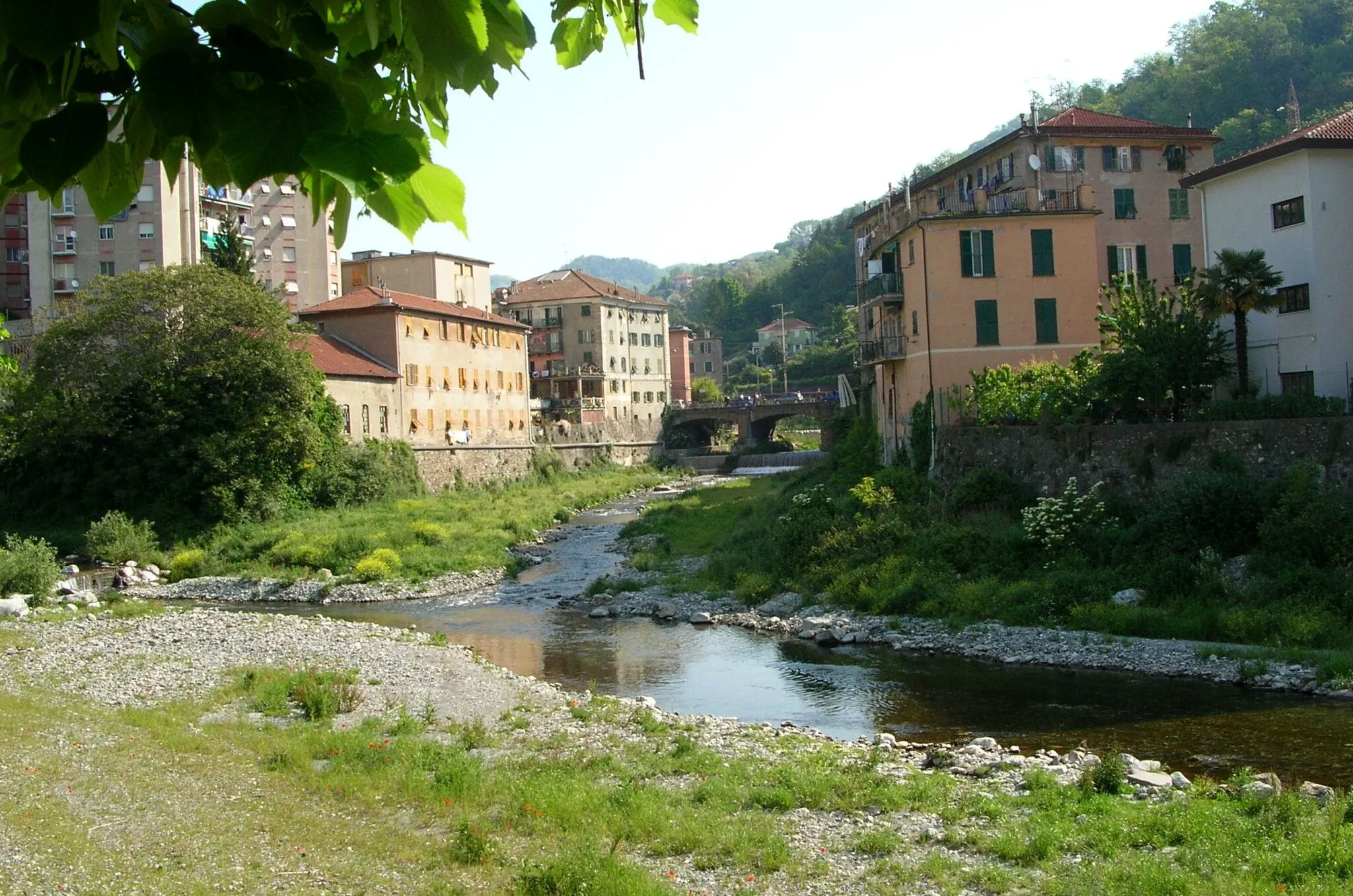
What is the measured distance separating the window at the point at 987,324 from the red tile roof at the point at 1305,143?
6.93 metres

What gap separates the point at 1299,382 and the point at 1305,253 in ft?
10.2

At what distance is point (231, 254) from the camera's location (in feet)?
155

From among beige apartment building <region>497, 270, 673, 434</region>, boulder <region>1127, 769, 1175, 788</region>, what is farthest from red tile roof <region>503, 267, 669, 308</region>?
boulder <region>1127, 769, 1175, 788</region>

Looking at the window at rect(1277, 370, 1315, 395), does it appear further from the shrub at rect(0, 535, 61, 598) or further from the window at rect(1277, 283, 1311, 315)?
the shrub at rect(0, 535, 61, 598)

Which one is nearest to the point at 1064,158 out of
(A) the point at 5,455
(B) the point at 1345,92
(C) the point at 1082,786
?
(C) the point at 1082,786

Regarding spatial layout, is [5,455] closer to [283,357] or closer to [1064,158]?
[283,357]

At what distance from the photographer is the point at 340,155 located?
6.40 ft

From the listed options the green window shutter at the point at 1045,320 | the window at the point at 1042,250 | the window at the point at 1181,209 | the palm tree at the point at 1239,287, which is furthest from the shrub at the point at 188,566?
the window at the point at 1181,209

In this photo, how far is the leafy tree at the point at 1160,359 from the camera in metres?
27.1

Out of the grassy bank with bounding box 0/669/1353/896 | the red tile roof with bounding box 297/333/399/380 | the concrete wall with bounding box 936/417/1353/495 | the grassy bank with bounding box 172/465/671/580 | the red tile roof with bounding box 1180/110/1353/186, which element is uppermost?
the red tile roof with bounding box 1180/110/1353/186

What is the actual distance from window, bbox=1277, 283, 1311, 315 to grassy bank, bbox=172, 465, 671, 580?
23635 mm

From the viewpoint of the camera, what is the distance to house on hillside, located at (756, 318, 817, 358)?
131750 mm

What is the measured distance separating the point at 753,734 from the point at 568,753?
2.79 meters

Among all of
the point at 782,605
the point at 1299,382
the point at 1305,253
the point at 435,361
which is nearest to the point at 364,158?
the point at 782,605
